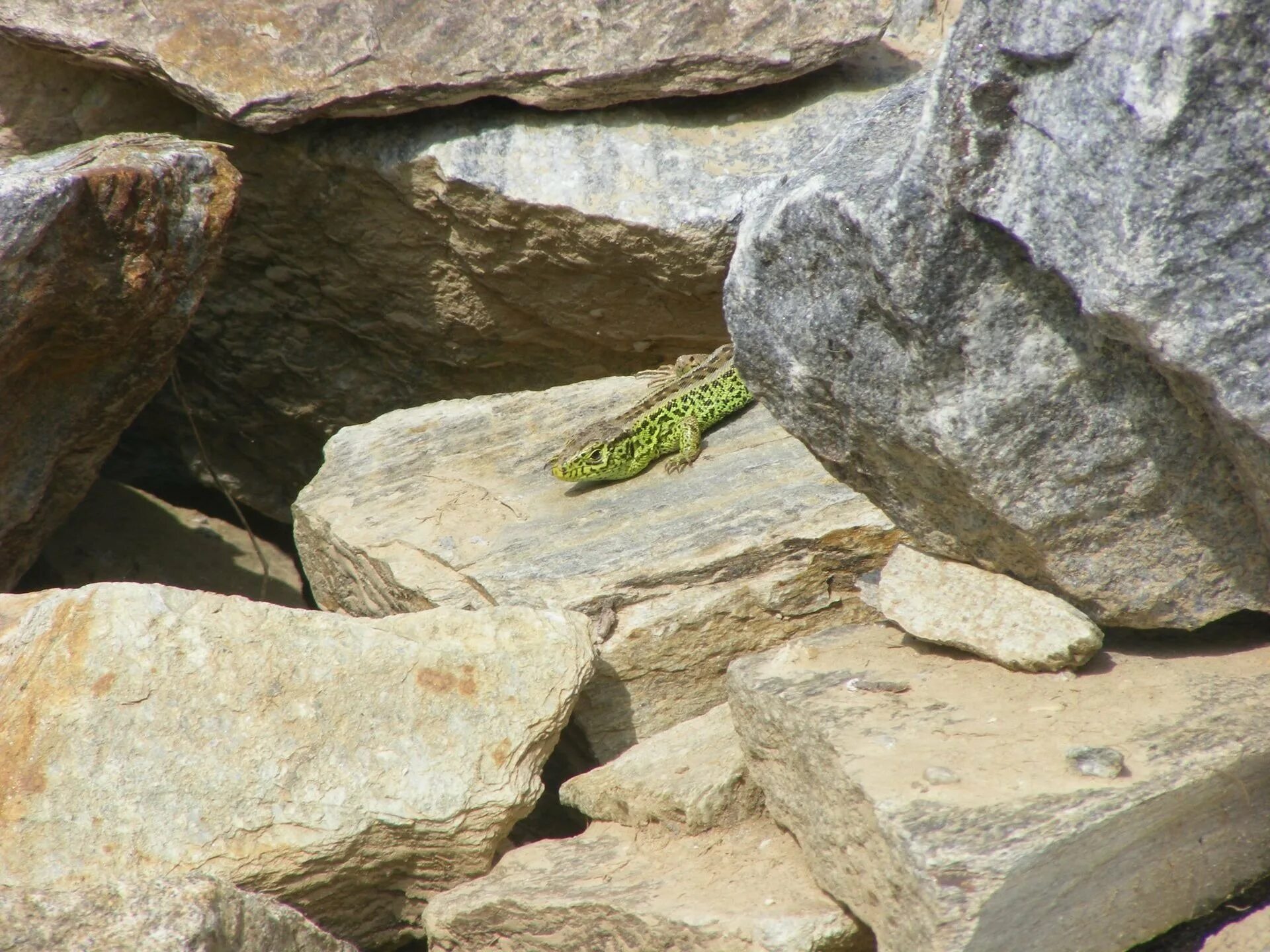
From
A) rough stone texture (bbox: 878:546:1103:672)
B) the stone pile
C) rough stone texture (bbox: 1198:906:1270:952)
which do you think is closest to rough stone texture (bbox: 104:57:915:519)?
the stone pile

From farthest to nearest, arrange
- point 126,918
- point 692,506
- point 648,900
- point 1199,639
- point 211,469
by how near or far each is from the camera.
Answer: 1. point 211,469
2. point 692,506
3. point 1199,639
4. point 648,900
5. point 126,918

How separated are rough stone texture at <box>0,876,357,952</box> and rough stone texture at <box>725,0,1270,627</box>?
1.95m

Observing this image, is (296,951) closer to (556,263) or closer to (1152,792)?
(1152,792)

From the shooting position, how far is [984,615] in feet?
10.9

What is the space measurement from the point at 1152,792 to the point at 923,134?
1560 millimetres

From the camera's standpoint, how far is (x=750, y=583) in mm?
4383

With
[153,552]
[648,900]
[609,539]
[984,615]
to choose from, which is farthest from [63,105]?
[984,615]

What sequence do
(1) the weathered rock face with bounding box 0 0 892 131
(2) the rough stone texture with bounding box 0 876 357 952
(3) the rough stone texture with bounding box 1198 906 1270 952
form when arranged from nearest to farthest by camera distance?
(2) the rough stone texture with bounding box 0 876 357 952 < (3) the rough stone texture with bounding box 1198 906 1270 952 < (1) the weathered rock face with bounding box 0 0 892 131

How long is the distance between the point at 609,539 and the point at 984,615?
1.84 m

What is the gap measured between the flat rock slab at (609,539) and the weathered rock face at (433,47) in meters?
1.55

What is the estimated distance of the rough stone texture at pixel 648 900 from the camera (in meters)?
2.99

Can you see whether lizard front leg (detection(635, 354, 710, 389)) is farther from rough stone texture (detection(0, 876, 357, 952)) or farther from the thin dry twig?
rough stone texture (detection(0, 876, 357, 952))

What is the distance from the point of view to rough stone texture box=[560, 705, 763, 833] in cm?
352

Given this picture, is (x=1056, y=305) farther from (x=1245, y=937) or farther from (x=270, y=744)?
(x=270, y=744)
